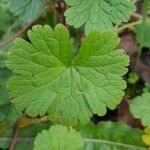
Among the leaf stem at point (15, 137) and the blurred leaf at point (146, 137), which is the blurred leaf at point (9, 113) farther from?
the blurred leaf at point (146, 137)

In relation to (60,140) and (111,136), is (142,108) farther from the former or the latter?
(60,140)

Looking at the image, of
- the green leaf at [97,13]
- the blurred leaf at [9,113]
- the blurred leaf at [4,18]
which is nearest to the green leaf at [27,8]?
the green leaf at [97,13]

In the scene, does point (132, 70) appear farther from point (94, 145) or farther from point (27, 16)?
point (27, 16)

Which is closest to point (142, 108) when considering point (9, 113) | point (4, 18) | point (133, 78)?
point (133, 78)

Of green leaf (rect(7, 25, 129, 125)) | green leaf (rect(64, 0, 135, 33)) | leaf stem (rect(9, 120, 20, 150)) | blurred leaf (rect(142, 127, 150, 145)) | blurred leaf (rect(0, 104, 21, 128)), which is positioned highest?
green leaf (rect(64, 0, 135, 33))

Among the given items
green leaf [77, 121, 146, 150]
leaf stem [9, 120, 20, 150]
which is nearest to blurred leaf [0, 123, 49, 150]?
leaf stem [9, 120, 20, 150]

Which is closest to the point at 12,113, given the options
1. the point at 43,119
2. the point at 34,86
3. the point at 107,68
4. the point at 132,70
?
the point at 43,119

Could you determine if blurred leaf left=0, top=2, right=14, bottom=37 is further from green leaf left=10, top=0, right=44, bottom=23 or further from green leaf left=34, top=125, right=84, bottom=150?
green leaf left=34, top=125, right=84, bottom=150
